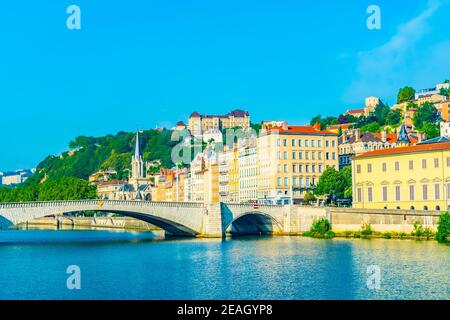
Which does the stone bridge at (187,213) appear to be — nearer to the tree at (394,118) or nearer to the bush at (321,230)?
the bush at (321,230)

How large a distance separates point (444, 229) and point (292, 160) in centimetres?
2579

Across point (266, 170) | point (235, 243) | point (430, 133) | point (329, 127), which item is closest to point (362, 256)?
point (235, 243)

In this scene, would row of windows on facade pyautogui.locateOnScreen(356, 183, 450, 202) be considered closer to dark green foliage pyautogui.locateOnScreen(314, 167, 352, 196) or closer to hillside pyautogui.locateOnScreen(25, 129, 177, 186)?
dark green foliage pyautogui.locateOnScreen(314, 167, 352, 196)

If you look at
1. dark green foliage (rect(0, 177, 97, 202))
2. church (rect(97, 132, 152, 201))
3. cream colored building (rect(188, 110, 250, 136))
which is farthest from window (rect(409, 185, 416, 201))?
cream colored building (rect(188, 110, 250, 136))

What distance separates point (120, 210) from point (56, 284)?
25174 mm

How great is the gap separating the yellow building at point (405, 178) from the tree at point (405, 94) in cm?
8224

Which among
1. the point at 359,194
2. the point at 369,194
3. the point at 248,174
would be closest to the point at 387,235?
the point at 369,194

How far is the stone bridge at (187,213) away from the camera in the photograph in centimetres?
5362

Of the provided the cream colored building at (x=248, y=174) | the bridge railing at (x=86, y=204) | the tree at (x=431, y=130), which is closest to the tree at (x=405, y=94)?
the tree at (x=431, y=130)

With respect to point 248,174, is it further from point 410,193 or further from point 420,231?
point 420,231

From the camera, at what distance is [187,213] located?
193 feet

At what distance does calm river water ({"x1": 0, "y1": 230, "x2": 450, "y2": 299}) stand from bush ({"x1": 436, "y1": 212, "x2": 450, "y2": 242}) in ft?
5.10

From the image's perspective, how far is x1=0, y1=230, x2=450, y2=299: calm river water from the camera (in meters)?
28.6
